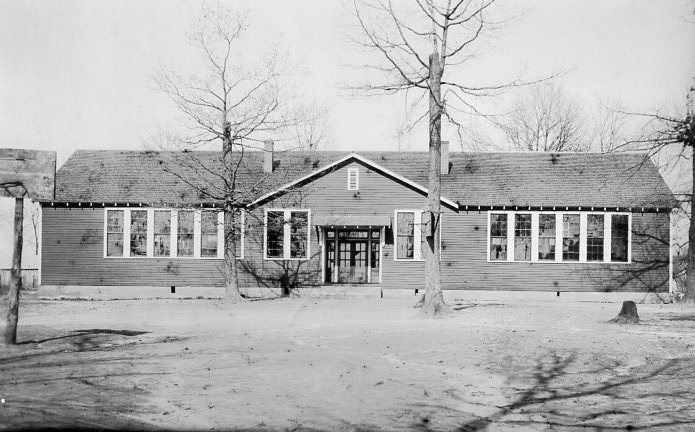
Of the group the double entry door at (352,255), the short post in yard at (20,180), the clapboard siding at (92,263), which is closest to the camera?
the short post in yard at (20,180)

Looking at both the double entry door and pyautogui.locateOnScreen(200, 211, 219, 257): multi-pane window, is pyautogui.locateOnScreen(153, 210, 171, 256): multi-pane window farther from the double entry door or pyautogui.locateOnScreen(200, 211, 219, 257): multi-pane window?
the double entry door

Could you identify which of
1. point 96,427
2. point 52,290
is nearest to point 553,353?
point 96,427

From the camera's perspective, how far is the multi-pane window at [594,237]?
1209 inches

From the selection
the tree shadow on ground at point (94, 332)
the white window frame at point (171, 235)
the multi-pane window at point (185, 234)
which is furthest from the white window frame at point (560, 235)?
the tree shadow on ground at point (94, 332)

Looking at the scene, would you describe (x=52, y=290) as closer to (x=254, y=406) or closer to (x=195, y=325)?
(x=195, y=325)

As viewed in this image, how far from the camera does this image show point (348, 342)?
53.9ft

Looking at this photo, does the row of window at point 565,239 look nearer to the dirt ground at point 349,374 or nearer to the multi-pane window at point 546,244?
the multi-pane window at point 546,244

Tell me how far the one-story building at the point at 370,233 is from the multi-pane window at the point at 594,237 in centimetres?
4

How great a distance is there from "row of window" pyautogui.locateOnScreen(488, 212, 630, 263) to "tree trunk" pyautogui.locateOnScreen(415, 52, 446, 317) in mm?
8997

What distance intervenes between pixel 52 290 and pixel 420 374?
23955mm

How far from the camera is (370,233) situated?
1248 inches

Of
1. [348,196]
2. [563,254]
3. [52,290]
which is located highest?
[348,196]

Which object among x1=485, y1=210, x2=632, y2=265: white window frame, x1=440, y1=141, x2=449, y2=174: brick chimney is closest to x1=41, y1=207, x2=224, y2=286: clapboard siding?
x1=440, y1=141, x2=449, y2=174: brick chimney

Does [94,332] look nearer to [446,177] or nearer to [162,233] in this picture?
[162,233]
